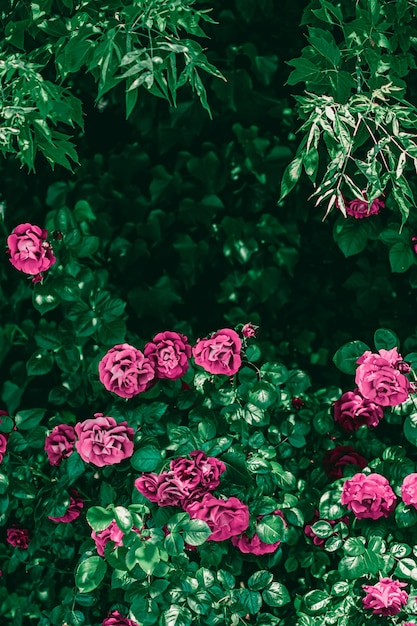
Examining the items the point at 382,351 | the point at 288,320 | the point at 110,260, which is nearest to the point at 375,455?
the point at 382,351

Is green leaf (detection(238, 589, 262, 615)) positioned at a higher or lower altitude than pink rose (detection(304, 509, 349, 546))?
higher

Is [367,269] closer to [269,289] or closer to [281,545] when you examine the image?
[269,289]

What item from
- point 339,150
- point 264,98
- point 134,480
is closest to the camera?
point 339,150

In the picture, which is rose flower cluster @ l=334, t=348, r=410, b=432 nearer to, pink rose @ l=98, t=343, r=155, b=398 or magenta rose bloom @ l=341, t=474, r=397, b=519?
magenta rose bloom @ l=341, t=474, r=397, b=519

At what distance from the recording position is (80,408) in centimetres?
299

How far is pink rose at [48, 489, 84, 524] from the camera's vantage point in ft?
8.14

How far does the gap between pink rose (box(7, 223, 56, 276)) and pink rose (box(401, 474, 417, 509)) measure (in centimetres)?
115

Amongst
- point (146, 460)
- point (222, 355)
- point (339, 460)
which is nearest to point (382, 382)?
point (339, 460)

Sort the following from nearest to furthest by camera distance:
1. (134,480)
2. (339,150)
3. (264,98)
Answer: (339,150), (134,480), (264,98)

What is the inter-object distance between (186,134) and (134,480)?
1.14 m

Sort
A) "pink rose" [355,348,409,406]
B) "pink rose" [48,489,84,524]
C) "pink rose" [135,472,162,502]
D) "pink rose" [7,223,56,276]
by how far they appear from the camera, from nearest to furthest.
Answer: "pink rose" [135,472,162,502], "pink rose" [355,348,409,406], "pink rose" [48,489,84,524], "pink rose" [7,223,56,276]

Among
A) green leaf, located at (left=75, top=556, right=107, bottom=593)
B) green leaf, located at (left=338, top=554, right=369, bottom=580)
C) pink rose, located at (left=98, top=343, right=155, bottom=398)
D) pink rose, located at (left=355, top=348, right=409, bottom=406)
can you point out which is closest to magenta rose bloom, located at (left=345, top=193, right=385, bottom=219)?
pink rose, located at (left=355, top=348, right=409, bottom=406)

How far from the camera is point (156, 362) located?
8.11 ft

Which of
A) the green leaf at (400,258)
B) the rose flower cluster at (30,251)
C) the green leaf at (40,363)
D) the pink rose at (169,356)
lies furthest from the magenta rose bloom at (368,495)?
the rose flower cluster at (30,251)
